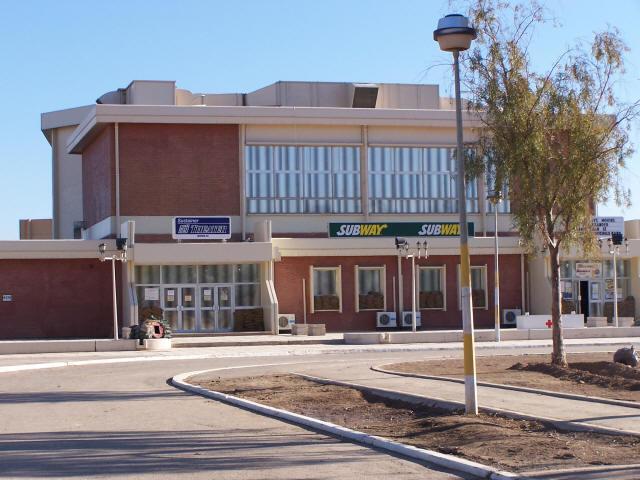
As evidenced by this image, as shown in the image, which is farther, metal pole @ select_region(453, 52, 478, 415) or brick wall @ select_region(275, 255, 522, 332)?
brick wall @ select_region(275, 255, 522, 332)

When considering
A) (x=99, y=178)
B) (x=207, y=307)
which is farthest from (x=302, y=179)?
(x=99, y=178)

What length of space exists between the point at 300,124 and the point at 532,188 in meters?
26.8

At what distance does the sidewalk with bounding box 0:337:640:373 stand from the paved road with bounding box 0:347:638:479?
9.67 metres

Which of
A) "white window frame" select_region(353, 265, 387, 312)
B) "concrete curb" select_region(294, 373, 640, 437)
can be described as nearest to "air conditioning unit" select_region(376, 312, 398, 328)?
"white window frame" select_region(353, 265, 387, 312)

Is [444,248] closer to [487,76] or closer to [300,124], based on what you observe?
[300,124]

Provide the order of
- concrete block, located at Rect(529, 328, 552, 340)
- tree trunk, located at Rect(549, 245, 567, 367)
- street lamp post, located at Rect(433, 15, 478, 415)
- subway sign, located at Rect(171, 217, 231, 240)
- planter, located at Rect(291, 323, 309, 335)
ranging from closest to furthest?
1. street lamp post, located at Rect(433, 15, 478, 415)
2. tree trunk, located at Rect(549, 245, 567, 367)
3. concrete block, located at Rect(529, 328, 552, 340)
4. planter, located at Rect(291, 323, 309, 335)
5. subway sign, located at Rect(171, 217, 231, 240)

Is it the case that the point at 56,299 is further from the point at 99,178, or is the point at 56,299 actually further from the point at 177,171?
the point at 99,178

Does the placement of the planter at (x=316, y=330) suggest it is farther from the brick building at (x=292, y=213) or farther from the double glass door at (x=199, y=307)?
the double glass door at (x=199, y=307)

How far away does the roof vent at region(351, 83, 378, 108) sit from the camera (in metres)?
51.8

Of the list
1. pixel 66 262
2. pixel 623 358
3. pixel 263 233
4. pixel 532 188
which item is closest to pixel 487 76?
pixel 532 188

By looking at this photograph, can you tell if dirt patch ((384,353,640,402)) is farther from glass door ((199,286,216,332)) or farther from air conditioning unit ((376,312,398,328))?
glass door ((199,286,216,332))

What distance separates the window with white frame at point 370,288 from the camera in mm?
45438

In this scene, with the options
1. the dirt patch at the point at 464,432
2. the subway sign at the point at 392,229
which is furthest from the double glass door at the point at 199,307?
the dirt patch at the point at 464,432

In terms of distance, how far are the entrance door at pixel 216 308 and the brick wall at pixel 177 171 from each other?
3.93 m
